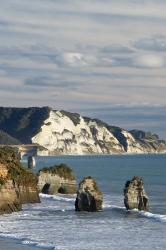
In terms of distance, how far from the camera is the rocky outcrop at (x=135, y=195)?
71.2 meters

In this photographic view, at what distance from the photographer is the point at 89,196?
71.3m

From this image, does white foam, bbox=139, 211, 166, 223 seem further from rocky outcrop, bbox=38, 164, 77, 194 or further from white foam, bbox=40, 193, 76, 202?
rocky outcrop, bbox=38, 164, 77, 194

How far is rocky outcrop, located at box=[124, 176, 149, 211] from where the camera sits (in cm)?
A: 7125

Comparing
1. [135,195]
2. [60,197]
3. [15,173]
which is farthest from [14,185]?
[60,197]

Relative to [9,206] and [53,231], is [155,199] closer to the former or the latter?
[9,206]

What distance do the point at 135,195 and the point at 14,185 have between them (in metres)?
12.2

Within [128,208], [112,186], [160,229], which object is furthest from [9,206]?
[112,186]

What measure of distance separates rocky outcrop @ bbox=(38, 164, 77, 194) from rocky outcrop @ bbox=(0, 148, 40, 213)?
36.2ft

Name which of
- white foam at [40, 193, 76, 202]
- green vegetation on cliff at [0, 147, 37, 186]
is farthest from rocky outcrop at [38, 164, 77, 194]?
green vegetation on cliff at [0, 147, 37, 186]

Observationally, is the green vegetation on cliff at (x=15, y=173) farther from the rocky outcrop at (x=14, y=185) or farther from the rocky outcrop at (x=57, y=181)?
the rocky outcrop at (x=57, y=181)

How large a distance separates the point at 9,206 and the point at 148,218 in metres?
13.6

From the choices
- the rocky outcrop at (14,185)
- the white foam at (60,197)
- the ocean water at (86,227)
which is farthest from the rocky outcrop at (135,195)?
the white foam at (60,197)

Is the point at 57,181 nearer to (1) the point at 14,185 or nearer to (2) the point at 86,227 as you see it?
(1) the point at 14,185

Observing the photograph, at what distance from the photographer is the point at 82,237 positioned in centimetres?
5384
